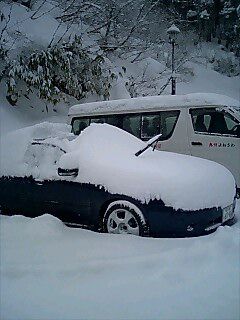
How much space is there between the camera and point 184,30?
26078 millimetres

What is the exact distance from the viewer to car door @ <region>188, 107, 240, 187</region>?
6.11 meters

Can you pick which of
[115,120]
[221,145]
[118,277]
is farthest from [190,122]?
[118,277]

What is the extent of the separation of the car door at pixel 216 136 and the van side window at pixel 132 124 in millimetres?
1054

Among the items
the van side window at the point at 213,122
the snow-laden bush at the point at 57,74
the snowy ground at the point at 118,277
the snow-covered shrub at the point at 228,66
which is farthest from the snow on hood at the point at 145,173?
the snow-covered shrub at the point at 228,66

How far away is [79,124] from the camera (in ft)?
25.3

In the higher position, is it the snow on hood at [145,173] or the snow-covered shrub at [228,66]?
the snow-covered shrub at [228,66]

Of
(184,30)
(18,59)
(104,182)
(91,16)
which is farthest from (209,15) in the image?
(104,182)

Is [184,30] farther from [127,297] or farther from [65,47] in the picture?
[127,297]

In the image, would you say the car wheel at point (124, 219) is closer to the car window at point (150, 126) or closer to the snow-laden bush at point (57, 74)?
the car window at point (150, 126)

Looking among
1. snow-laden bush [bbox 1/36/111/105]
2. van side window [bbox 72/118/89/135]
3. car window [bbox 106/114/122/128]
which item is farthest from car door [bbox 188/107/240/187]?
snow-laden bush [bbox 1/36/111/105]

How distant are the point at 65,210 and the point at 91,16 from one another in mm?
10960

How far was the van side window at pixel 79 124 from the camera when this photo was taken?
760cm

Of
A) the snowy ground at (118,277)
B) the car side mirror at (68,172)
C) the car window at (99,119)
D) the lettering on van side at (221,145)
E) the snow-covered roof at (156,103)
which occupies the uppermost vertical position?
the snow-covered roof at (156,103)

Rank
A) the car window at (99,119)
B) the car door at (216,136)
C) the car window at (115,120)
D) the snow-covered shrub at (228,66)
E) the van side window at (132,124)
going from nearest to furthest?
the car door at (216,136) < the van side window at (132,124) < the car window at (115,120) < the car window at (99,119) < the snow-covered shrub at (228,66)
